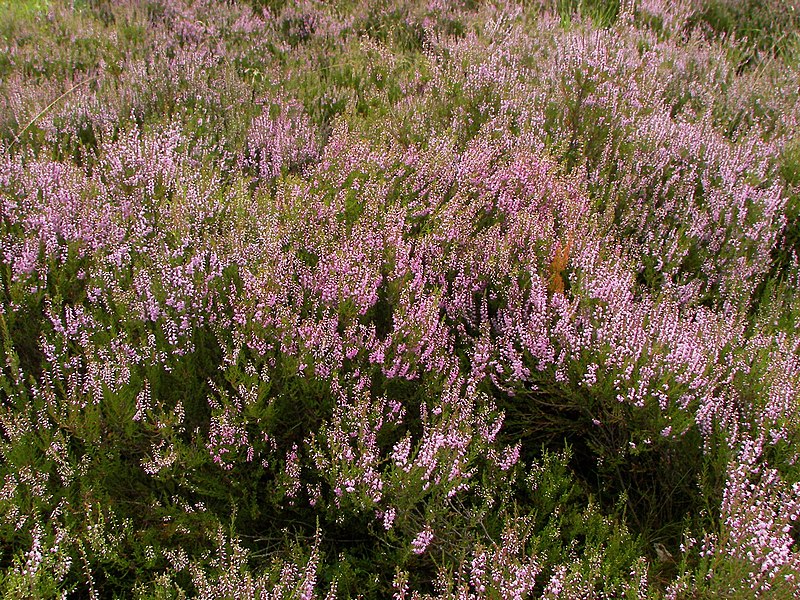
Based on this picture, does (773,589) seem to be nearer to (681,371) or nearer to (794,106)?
(681,371)

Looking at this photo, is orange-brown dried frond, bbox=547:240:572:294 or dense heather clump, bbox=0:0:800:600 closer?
dense heather clump, bbox=0:0:800:600

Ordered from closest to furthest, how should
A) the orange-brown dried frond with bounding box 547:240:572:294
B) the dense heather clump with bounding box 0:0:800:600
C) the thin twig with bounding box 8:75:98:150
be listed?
the dense heather clump with bounding box 0:0:800:600, the orange-brown dried frond with bounding box 547:240:572:294, the thin twig with bounding box 8:75:98:150

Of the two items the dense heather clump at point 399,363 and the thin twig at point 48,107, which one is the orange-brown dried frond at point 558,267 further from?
the thin twig at point 48,107

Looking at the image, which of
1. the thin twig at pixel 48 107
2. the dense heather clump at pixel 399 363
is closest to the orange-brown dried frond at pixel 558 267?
the dense heather clump at pixel 399 363

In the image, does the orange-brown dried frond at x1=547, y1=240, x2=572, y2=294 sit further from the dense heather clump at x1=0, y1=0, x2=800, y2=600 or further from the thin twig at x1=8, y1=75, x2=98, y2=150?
the thin twig at x1=8, y1=75, x2=98, y2=150

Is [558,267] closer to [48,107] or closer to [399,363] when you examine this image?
[399,363]

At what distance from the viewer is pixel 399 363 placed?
222 centimetres

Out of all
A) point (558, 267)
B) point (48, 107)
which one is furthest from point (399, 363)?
point (48, 107)

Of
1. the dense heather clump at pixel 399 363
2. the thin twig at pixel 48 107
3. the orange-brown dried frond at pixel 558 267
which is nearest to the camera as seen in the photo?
the dense heather clump at pixel 399 363

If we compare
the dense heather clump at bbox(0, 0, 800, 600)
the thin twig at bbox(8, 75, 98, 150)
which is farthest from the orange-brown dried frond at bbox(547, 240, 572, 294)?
the thin twig at bbox(8, 75, 98, 150)

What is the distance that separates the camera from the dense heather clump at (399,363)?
184cm

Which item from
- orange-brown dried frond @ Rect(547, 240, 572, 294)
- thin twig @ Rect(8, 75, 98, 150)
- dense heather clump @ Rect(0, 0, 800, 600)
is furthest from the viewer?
thin twig @ Rect(8, 75, 98, 150)

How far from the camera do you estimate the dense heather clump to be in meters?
1.84

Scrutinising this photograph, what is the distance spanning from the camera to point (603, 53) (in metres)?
4.44
